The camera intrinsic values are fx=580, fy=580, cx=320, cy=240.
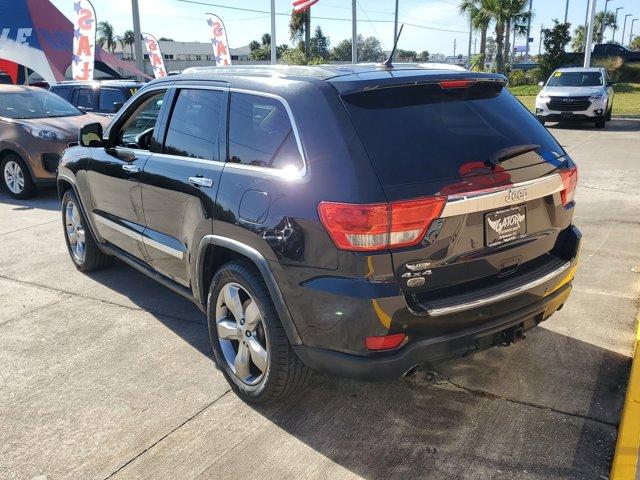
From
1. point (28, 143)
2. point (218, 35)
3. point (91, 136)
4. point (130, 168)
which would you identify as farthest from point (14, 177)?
point (218, 35)

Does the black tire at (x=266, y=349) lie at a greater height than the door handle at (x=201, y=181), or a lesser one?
lesser

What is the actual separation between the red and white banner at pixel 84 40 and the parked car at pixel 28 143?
34.6ft

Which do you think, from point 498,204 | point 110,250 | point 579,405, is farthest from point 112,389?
point 579,405

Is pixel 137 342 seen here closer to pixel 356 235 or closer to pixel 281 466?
pixel 281 466

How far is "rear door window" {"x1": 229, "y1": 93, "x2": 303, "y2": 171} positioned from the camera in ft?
9.70

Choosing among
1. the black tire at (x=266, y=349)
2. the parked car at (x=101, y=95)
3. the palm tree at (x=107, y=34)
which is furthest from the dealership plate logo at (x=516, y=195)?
the palm tree at (x=107, y=34)

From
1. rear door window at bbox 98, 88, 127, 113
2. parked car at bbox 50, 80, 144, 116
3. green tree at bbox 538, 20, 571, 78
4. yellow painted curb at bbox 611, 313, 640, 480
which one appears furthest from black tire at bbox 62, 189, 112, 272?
green tree at bbox 538, 20, 571, 78

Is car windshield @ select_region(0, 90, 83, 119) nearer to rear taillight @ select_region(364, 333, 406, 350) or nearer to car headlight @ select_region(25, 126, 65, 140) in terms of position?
car headlight @ select_region(25, 126, 65, 140)

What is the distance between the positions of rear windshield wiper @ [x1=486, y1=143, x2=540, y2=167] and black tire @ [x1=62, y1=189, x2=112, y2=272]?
3.84 m

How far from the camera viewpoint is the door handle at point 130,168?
4.18 m

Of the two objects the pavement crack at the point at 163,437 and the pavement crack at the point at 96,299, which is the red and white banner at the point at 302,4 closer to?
the pavement crack at the point at 96,299

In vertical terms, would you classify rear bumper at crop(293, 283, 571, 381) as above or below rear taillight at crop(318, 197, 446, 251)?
below

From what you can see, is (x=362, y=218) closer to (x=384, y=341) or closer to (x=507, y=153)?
(x=384, y=341)

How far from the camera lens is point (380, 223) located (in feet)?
8.38
